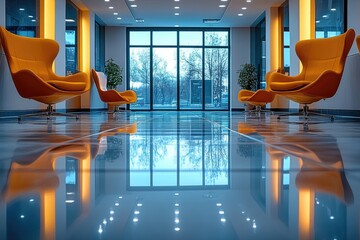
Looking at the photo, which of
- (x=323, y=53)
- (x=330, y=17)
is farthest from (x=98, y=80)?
(x=323, y=53)

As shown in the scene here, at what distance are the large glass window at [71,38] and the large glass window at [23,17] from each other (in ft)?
8.75

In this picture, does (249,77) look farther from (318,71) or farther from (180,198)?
(180,198)

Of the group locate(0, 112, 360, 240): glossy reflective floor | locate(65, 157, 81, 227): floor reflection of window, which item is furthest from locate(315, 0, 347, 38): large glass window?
locate(65, 157, 81, 227): floor reflection of window

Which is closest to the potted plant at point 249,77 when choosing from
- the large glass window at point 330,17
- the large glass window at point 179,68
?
the large glass window at point 179,68

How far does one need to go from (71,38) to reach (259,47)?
6.24 meters

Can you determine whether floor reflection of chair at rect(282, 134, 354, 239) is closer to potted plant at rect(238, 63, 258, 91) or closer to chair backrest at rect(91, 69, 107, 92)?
chair backrest at rect(91, 69, 107, 92)

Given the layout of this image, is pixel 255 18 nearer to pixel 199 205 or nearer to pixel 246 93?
pixel 246 93

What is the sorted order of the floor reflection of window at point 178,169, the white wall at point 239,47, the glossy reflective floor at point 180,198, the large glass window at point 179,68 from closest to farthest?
the glossy reflective floor at point 180,198 < the floor reflection of window at point 178,169 < the white wall at point 239,47 < the large glass window at point 179,68

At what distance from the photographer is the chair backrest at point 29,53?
528 centimetres

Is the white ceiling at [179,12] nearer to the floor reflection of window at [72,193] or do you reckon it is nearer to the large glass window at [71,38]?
the large glass window at [71,38]

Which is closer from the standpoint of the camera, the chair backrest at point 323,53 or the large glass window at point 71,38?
the chair backrest at point 323,53

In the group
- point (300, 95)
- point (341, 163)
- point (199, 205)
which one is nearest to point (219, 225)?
point (199, 205)

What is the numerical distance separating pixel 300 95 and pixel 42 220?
4.93 metres

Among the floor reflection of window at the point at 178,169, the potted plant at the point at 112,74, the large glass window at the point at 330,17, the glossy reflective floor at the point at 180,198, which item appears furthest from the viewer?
the potted plant at the point at 112,74
